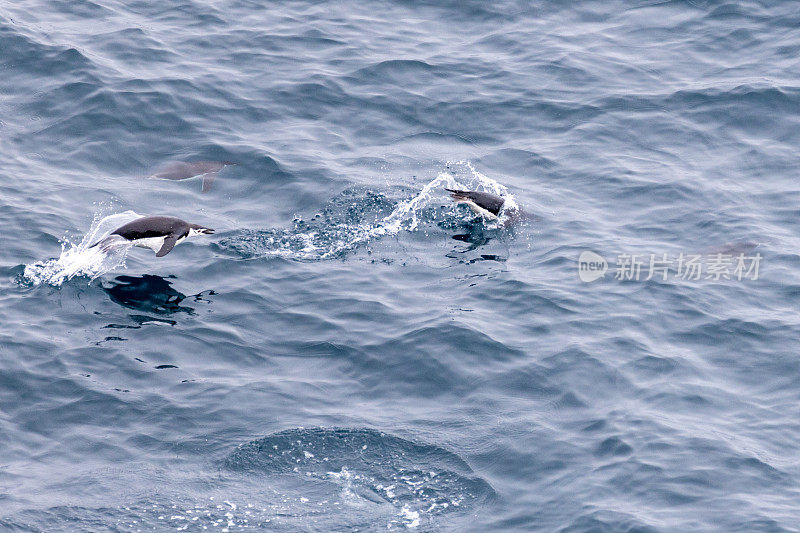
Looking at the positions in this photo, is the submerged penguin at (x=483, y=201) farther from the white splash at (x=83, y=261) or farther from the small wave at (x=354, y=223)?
the white splash at (x=83, y=261)

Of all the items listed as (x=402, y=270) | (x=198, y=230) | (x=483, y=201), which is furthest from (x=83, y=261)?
(x=483, y=201)

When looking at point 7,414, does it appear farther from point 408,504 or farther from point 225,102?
point 225,102

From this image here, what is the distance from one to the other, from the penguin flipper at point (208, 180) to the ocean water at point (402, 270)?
0.92 feet

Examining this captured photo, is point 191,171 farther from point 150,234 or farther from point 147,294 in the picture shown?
point 147,294

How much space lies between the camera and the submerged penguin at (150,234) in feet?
55.6

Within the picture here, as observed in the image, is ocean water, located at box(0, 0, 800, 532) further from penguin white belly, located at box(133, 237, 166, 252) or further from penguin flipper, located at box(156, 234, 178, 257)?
penguin flipper, located at box(156, 234, 178, 257)

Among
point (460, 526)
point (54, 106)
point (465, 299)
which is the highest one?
point (54, 106)

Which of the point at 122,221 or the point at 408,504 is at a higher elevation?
the point at 122,221

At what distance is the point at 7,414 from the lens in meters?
13.9

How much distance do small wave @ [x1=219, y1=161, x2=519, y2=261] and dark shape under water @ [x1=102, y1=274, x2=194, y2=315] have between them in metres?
1.32

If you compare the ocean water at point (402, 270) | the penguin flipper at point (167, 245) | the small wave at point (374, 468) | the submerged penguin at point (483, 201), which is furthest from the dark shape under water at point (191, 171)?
the small wave at point (374, 468)

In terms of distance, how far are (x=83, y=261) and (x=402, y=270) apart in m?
4.56

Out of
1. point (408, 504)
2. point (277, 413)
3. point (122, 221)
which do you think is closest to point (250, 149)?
point (122, 221)

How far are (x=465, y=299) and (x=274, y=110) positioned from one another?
6.90 meters
